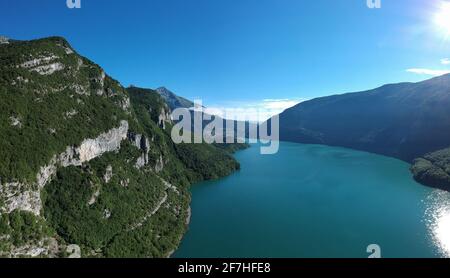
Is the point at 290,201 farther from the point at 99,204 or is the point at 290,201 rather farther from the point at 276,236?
the point at 99,204

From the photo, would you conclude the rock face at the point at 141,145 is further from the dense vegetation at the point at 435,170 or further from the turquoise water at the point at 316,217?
the dense vegetation at the point at 435,170

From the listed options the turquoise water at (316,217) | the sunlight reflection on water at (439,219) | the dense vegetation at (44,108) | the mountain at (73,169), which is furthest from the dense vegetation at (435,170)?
the dense vegetation at (44,108)

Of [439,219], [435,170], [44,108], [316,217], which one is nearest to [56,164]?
[44,108]

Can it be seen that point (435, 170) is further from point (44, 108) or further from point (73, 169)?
point (44, 108)

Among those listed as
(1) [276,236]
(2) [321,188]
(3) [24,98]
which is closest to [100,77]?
(3) [24,98]

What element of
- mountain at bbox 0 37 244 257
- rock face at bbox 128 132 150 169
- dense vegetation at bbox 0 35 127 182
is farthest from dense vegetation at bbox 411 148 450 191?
dense vegetation at bbox 0 35 127 182
